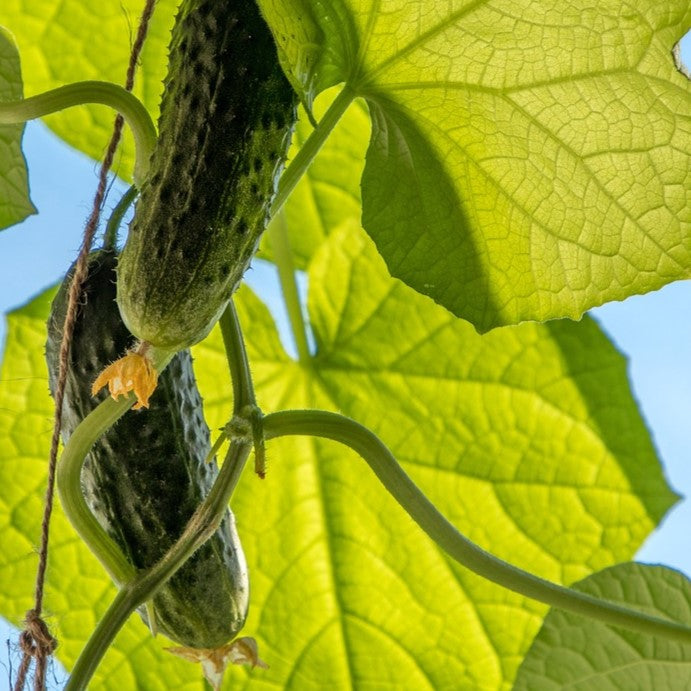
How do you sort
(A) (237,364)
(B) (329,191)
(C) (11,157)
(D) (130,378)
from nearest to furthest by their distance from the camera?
(D) (130,378) < (A) (237,364) < (C) (11,157) < (B) (329,191)

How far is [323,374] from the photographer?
138 centimetres

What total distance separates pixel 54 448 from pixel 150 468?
10 centimetres

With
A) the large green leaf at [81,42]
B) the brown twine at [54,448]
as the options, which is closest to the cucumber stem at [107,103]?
the brown twine at [54,448]

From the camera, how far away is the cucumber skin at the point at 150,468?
92cm

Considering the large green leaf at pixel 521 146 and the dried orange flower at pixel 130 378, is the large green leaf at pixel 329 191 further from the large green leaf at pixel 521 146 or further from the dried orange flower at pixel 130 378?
the dried orange flower at pixel 130 378

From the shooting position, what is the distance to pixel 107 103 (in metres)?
0.87

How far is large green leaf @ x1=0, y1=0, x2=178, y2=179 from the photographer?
1.33 metres

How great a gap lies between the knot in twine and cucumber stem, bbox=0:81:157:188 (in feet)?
1.10

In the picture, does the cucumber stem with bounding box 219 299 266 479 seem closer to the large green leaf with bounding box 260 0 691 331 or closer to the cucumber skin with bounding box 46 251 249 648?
the cucumber skin with bounding box 46 251 249 648

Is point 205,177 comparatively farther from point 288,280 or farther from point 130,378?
point 288,280

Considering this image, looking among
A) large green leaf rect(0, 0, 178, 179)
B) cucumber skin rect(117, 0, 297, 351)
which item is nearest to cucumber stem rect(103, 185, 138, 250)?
cucumber skin rect(117, 0, 297, 351)

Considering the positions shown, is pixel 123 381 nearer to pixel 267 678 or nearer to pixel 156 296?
pixel 156 296

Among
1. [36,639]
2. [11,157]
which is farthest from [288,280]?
[36,639]

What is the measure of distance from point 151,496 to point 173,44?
36 centimetres
